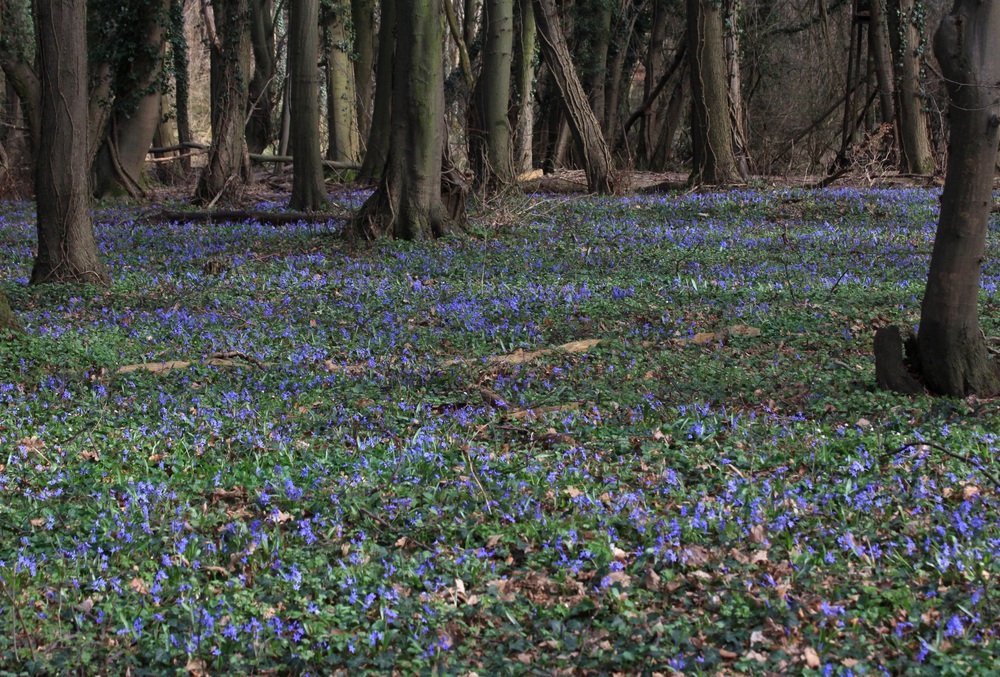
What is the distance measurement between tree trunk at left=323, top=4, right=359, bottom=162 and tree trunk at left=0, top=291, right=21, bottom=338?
17.3 metres

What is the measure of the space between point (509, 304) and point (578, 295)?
2.72ft

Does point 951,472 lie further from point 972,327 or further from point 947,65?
point 947,65

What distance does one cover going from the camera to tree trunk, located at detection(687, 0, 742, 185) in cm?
1969

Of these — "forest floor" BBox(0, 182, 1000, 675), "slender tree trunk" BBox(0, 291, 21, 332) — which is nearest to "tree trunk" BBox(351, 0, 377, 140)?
"forest floor" BBox(0, 182, 1000, 675)

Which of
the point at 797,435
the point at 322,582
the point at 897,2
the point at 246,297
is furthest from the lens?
the point at 897,2

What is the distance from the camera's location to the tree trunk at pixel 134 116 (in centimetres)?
2261

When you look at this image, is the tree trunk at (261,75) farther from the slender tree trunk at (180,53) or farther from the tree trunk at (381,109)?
the tree trunk at (381,109)

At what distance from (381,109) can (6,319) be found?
1399cm

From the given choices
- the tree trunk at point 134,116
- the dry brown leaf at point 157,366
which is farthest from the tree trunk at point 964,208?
the tree trunk at point 134,116

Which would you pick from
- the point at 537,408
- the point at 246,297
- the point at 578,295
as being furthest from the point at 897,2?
the point at 537,408

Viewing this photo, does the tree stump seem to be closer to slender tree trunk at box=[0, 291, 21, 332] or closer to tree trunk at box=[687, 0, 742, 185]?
slender tree trunk at box=[0, 291, 21, 332]

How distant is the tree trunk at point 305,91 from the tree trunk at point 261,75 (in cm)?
921

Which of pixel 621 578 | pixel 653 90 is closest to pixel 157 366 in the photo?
pixel 621 578

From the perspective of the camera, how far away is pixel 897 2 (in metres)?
21.4
